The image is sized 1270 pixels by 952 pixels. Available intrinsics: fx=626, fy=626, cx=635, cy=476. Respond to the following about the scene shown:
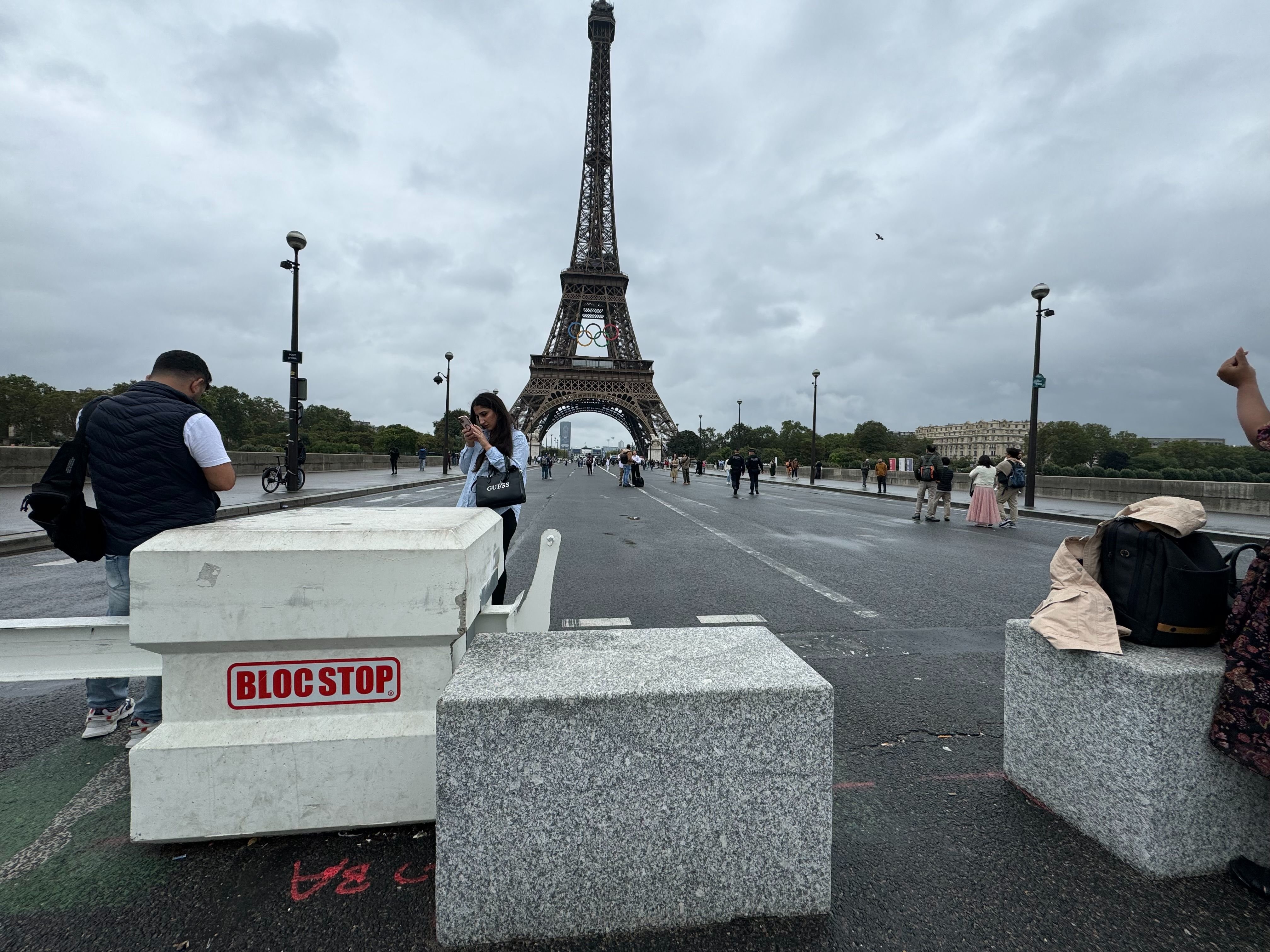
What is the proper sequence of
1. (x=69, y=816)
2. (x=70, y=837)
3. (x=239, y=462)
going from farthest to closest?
(x=239, y=462)
(x=69, y=816)
(x=70, y=837)

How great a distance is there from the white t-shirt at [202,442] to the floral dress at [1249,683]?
138 inches

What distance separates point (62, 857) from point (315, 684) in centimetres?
96

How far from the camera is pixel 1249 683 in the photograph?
5.73 feet

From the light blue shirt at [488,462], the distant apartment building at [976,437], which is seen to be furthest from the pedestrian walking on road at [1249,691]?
the distant apartment building at [976,437]

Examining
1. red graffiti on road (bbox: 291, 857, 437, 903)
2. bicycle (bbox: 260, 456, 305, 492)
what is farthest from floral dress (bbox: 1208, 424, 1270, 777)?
bicycle (bbox: 260, 456, 305, 492)

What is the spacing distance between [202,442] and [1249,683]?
12.0ft

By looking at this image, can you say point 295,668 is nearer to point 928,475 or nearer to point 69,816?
point 69,816

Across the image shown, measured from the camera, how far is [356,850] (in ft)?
6.27

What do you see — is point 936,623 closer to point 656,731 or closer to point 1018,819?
point 1018,819

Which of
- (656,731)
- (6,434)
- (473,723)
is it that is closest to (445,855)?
(473,723)

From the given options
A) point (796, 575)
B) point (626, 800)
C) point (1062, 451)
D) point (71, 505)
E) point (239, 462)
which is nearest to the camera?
point (626, 800)

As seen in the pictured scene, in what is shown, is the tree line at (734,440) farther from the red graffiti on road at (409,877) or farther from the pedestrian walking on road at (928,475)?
the red graffiti on road at (409,877)

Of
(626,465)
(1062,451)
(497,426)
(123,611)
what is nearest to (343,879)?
(123,611)

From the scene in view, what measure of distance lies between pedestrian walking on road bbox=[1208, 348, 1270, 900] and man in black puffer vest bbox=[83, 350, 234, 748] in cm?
338
